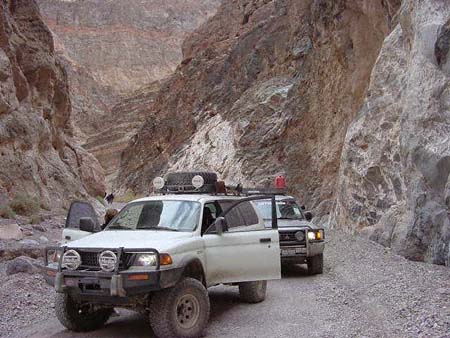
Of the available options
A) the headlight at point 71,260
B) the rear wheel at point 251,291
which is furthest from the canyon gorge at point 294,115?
the headlight at point 71,260

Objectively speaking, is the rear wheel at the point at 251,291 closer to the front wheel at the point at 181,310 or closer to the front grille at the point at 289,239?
the front wheel at the point at 181,310

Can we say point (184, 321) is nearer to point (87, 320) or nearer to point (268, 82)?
point (87, 320)

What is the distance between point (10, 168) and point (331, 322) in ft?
52.2

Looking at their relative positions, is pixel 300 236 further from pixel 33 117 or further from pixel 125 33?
pixel 125 33

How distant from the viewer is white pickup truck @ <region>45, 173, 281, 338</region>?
252 inches

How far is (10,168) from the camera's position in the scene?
20.7 metres

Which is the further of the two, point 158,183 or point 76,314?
point 158,183

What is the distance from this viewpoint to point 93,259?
6.59 metres

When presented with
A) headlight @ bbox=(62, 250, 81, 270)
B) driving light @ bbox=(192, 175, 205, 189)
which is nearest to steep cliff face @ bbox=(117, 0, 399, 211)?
driving light @ bbox=(192, 175, 205, 189)

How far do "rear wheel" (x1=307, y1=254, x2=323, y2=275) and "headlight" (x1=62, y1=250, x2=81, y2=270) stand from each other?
5772mm

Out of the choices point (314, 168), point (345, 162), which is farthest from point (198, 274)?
point (314, 168)

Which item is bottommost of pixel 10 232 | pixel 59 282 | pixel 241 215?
pixel 59 282

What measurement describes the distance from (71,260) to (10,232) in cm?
866

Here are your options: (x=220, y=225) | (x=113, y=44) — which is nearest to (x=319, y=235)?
(x=220, y=225)
